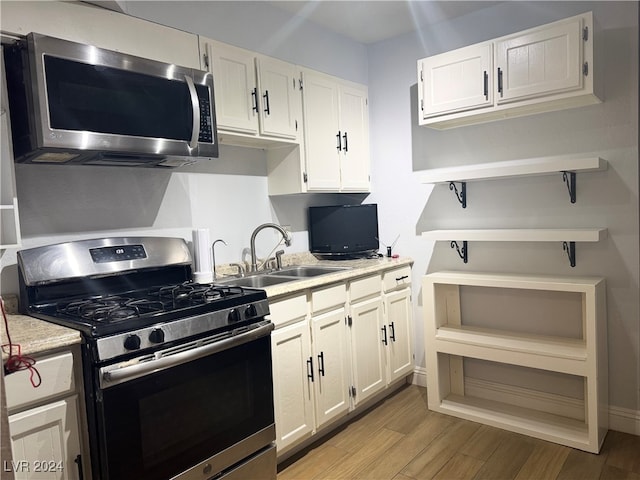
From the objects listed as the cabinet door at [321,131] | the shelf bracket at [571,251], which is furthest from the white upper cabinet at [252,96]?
the shelf bracket at [571,251]

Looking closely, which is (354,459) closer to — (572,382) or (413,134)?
(572,382)

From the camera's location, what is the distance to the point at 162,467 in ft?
5.57

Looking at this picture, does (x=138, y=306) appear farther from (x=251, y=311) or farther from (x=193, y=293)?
(x=251, y=311)

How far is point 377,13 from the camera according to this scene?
9.93 ft

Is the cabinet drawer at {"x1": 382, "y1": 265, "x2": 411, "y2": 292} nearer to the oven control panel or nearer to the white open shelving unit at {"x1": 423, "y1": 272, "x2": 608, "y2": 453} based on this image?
the white open shelving unit at {"x1": 423, "y1": 272, "x2": 608, "y2": 453}

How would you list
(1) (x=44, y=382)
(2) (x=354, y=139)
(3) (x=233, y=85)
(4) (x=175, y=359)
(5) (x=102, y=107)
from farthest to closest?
(2) (x=354, y=139)
(3) (x=233, y=85)
(5) (x=102, y=107)
(4) (x=175, y=359)
(1) (x=44, y=382)

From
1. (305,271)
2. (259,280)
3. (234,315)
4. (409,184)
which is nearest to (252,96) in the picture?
(259,280)

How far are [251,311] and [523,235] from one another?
1.58 meters

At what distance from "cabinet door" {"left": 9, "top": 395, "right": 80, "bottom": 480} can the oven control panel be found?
70 centimetres

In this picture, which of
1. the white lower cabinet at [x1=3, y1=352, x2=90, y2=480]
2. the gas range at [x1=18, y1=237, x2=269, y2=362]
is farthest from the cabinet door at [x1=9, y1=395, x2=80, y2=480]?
the gas range at [x1=18, y1=237, x2=269, y2=362]

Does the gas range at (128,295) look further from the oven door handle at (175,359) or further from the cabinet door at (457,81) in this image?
the cabinet door at (457,81)

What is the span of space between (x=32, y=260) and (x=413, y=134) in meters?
2.44

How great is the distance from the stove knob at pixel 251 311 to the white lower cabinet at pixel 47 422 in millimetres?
667

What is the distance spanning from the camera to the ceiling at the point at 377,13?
114 inches
